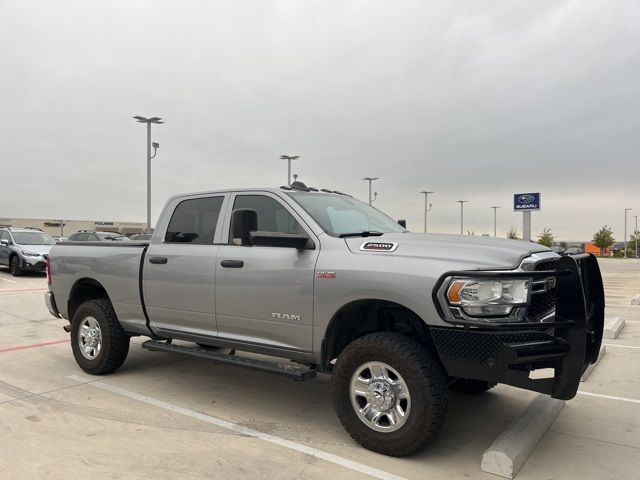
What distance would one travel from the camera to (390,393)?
370cm

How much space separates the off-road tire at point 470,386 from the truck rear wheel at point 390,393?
157cm

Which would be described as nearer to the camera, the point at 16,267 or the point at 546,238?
the point at 16,267

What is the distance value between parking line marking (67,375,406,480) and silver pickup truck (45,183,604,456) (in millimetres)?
228

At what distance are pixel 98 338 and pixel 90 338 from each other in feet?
0.45

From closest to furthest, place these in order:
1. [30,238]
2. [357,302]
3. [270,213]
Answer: [357,302] < [270,213] < [30,238]

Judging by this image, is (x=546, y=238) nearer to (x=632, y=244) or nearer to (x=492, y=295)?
(x=632, y=244)

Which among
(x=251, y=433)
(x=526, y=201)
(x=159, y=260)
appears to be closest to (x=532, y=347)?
(x=251, y=433)

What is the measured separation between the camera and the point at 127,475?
11.2ft

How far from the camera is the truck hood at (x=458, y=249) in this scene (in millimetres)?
3496

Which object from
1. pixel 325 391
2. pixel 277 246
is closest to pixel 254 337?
pixel 277 246

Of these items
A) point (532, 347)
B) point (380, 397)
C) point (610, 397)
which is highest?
point (532, 347)

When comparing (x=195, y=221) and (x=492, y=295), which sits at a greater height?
(x=195, y=221)

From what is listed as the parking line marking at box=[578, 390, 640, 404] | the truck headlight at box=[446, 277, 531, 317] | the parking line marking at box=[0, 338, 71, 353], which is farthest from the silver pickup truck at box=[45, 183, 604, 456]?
the parking line marking at box=[0, 338, 71, 353]

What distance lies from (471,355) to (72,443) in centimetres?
300
